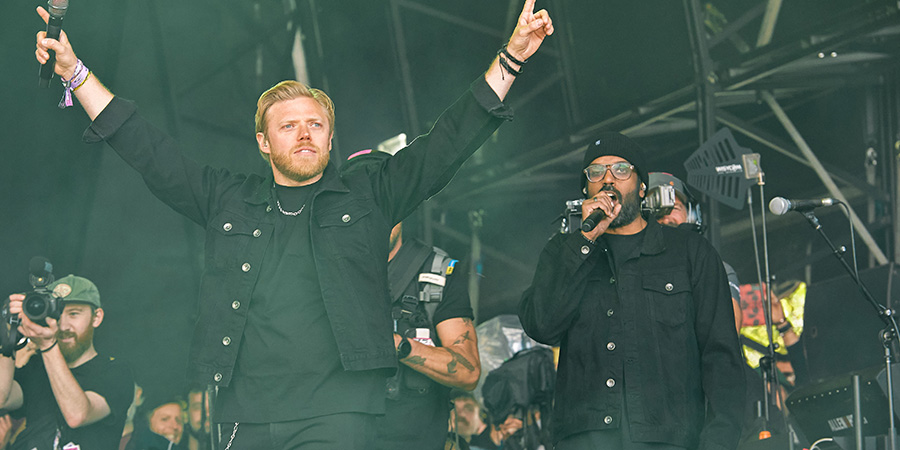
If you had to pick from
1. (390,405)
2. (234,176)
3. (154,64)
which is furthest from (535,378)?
(154,64)

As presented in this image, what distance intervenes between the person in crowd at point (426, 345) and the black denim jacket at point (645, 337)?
430 mm

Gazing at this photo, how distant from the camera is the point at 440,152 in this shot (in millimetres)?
2449

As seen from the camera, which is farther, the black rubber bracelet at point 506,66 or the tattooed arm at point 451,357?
the tattooed arm at point 451,357

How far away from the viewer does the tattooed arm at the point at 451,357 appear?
320 cm

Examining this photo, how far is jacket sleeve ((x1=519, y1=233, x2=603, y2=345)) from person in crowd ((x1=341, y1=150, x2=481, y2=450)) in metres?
0.45

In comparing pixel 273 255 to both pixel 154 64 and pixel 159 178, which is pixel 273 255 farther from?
pixel 154 64

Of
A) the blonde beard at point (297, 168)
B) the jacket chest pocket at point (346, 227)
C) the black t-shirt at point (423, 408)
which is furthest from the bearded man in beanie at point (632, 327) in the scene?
the blonde beard at point (297, 168)

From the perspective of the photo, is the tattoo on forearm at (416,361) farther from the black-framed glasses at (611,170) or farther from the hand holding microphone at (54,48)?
the hand holding microphone at (54,48)

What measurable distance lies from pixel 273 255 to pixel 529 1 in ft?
3.24

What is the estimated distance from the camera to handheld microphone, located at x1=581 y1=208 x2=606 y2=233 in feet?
9.53

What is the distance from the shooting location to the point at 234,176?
106 inches

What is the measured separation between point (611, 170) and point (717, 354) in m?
0.74

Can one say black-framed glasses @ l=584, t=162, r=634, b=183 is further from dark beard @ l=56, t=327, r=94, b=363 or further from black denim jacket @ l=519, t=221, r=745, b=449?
dark beard @ l=56, t=327, r=94, b=363

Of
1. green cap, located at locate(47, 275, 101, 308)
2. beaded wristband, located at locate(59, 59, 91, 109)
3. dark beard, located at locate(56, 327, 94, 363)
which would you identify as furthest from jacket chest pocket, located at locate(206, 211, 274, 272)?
green cap, located at locate(47, 275, 101, 308)
